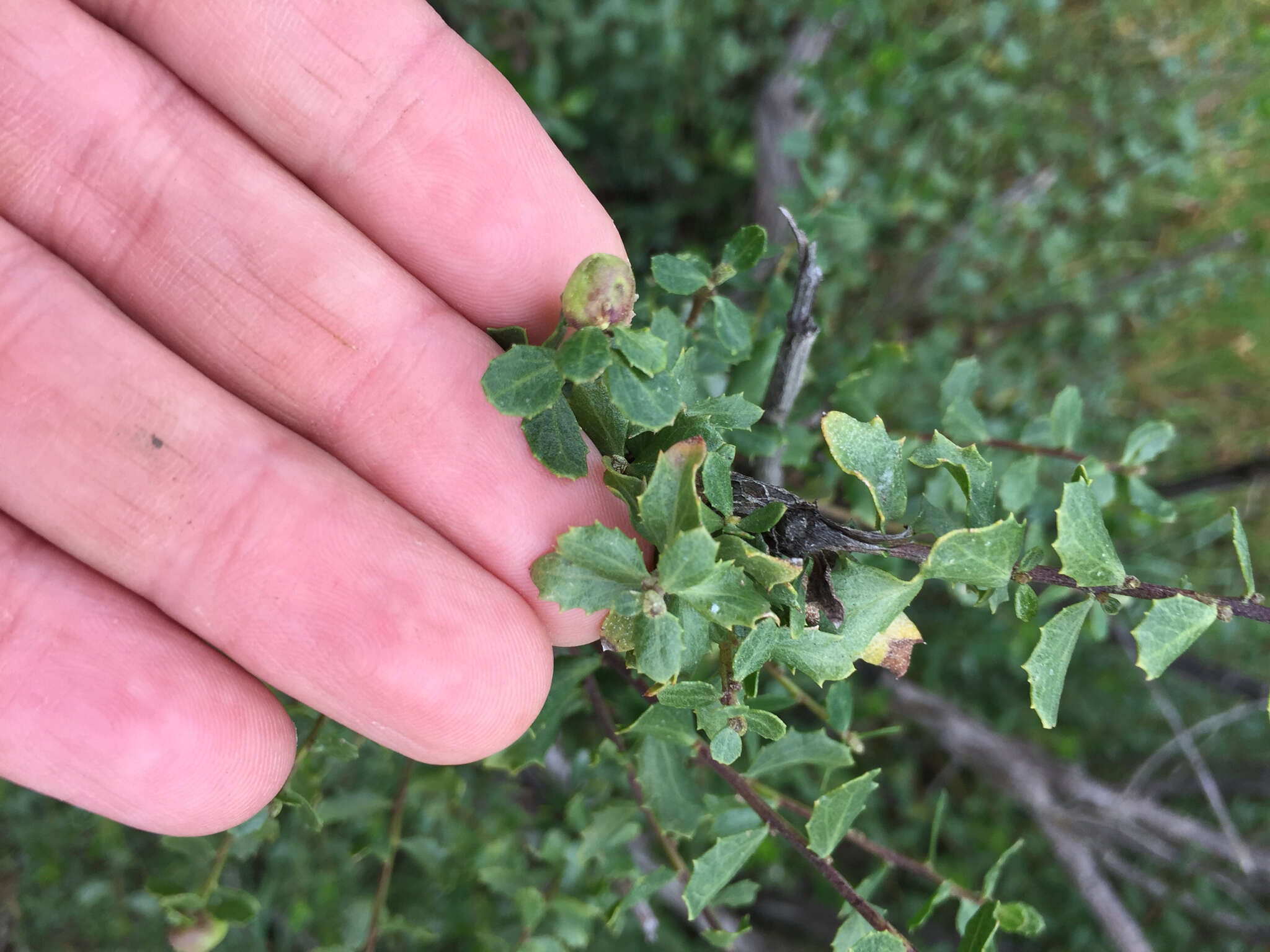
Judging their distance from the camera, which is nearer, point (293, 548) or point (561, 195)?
point (293, 548)

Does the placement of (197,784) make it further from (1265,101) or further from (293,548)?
(1265,101)

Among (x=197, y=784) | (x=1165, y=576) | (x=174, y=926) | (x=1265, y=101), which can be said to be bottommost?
(x=174, y=926)

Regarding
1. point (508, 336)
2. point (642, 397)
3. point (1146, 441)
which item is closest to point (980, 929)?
point (642, 397)

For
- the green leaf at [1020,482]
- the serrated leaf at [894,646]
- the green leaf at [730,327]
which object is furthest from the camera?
the green leaf at [1020,482]

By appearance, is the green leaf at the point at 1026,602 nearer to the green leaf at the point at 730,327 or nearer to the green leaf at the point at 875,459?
the green leaf at the point at 875,459

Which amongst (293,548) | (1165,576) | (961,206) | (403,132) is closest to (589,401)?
(293,548)

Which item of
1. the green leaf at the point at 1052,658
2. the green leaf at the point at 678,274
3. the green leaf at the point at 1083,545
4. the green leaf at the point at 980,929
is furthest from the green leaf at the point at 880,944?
the green leaf at the point at 678,274

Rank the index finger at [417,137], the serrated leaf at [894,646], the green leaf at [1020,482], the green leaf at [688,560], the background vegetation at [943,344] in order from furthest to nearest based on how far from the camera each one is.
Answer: the background vegetation at [943,344] → the green leaf at [1020,482] → the index finger at [417,137] → the serrated leaf at [894,646] → the green leaf at [688,560]

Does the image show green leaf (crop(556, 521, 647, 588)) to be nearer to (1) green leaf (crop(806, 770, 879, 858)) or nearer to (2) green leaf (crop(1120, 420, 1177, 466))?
(1) green leaf (crop(806, 770, 879, 858))

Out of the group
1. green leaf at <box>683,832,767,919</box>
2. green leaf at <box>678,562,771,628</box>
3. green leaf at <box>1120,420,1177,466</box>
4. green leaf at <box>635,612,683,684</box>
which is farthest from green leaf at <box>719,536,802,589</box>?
green leaf at <box>1120,420,1177,466</box>
